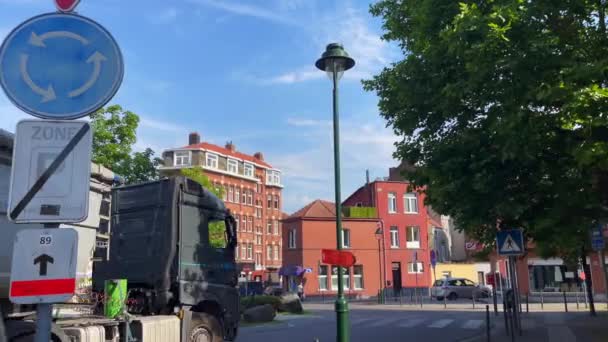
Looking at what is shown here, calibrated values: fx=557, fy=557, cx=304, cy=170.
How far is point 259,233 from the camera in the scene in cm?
7619

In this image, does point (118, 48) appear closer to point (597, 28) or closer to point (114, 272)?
point (114, 272)

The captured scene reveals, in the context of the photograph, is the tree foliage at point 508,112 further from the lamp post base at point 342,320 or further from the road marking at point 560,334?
the lamp post base at point 342,320

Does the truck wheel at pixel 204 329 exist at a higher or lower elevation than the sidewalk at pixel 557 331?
higher

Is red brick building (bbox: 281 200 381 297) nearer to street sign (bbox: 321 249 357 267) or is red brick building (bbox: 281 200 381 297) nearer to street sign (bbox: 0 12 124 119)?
street sign (bbox: 321 249 357 267)

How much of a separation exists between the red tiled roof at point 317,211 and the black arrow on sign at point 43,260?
4664cm

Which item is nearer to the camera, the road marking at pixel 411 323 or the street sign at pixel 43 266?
the street sign at pixel 43 266

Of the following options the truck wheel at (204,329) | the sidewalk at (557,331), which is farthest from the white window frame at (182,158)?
the truck wheel at (204,329)

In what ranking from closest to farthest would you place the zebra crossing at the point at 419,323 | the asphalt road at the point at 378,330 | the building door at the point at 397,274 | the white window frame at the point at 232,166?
the asphalt road at the point at 378,330, the zebra crossing at the point at 419,323, the building door at the point at 397,274, the white window frame at the point at 232,166

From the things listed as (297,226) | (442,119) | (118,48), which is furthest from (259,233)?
(118,48)

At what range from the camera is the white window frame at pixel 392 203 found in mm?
51625

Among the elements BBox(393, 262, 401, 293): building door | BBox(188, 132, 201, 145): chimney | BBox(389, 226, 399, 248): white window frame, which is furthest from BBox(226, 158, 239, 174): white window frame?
BBox(393, 262, 401, 293): building door

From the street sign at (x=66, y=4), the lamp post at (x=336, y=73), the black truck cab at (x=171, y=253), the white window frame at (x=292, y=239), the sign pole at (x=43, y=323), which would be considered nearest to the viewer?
the sign pole at (x=43, y=323)

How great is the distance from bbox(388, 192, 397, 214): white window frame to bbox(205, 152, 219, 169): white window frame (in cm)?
2664

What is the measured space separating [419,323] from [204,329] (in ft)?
39.3
